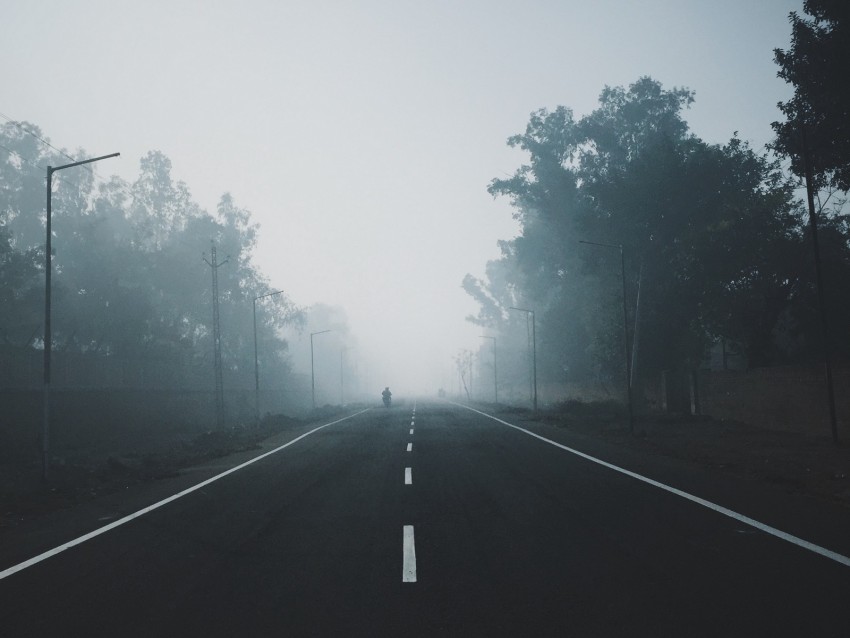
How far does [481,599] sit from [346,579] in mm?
1504

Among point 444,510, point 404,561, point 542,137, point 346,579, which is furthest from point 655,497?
point 542,137

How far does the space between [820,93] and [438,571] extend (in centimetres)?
2222

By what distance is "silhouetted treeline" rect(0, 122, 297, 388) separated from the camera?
136 ft

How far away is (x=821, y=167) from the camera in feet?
A: 72.5

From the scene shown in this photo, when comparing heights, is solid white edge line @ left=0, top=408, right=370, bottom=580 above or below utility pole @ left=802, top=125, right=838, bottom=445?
below

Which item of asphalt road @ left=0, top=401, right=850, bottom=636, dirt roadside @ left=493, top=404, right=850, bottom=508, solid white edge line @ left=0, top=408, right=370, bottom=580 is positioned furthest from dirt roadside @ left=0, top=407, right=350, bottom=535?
dirt roadside @ left=493, top=404, right=850, bottom=508

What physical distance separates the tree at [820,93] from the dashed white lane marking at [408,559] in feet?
64.5

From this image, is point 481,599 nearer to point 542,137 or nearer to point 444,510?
point 444,510

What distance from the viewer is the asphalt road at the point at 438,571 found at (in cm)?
532

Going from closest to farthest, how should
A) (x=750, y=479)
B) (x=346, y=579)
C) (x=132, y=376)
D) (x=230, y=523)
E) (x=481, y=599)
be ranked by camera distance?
(x=481, y=599) < (x=346, y=579) < (x=230, y=523) < (x=750, y=479) < (x=132, y=376)

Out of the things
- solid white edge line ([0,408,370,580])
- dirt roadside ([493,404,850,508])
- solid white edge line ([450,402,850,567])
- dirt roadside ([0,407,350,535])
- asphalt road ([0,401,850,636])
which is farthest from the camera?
dirt roadside ([493,404,850,508])

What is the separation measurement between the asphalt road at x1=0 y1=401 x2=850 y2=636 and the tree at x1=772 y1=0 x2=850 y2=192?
Result: 15.1 m

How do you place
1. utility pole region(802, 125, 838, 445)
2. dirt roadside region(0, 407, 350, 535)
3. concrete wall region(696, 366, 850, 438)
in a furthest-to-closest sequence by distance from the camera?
concrete wall region(696, 366, 850, 438)
utility pole region(802, 125, 838, 445)
dirt roadside region(0, 407, 350, 535)

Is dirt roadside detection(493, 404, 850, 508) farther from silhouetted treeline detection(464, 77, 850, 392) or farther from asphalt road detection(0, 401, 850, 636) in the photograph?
silhouetted treeline detection(464, 77, 850, 392)
